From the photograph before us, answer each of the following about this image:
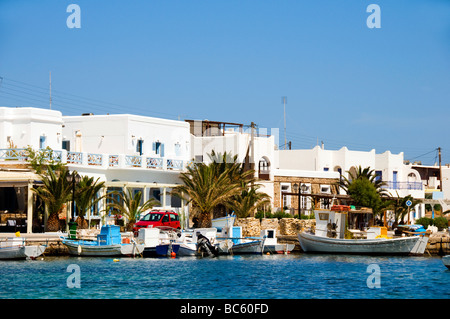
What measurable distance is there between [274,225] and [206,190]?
5449 millimetres

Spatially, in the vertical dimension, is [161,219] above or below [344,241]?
above

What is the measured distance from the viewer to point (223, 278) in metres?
31.9

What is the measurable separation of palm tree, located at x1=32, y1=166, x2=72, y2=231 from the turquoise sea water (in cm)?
543

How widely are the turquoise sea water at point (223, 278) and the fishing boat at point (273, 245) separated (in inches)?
81.6

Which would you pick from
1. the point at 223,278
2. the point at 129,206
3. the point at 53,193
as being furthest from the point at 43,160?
the point at 223,278

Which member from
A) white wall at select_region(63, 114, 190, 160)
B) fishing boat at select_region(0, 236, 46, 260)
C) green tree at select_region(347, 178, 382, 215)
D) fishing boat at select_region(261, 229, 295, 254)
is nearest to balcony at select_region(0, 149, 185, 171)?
white wall at select_region(63, 114, 190, 160)

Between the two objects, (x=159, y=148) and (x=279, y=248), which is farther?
(x=159, y=148)

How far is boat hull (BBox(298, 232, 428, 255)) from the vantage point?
44406mm

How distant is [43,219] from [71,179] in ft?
9.91

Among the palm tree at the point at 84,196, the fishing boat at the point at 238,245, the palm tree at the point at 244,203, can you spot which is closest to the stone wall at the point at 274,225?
the palm tree at the point at 244,203

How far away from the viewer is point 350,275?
3394 cm

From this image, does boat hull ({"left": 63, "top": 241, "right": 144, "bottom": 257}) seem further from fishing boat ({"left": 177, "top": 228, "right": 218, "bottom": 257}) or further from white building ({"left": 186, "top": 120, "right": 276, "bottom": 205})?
white building ({"left": 186, "top": 120, "right": 276, "bottom": 205})

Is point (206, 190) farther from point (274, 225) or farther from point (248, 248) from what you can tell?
point (248, 248)

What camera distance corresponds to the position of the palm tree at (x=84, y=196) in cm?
4431
